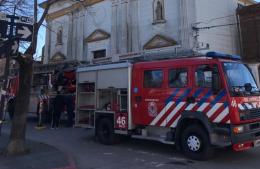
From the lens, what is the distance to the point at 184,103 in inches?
370

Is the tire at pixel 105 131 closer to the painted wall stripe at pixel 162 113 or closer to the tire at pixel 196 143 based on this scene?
the painted wall stripe at pixel 162 113

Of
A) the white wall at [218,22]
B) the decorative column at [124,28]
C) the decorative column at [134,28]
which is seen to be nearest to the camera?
the white wall at [218,22]

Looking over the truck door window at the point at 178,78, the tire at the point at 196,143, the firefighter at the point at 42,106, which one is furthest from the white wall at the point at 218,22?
the tire at the point at 196,143

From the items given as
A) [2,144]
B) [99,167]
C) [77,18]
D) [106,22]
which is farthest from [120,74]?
[77,18]

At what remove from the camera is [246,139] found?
846cm

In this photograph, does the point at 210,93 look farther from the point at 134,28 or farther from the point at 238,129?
the point at 134,28

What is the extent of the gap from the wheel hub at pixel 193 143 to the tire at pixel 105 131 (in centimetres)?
321

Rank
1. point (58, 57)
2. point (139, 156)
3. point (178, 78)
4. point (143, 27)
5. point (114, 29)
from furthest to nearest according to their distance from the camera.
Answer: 1. point (58, 57)
2. point (114, 29)
3. point (143, 27)
4. point (139, 156)
5. point (178, 78)

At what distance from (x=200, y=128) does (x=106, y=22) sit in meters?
20.2

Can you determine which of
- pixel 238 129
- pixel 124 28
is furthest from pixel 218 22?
pixel 238 129

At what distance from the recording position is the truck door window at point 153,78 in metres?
10.2

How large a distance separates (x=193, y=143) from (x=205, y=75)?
5.91ft

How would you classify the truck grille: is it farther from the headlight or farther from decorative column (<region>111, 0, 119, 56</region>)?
decorative column (<region>111, 0, 119, 56</region>)

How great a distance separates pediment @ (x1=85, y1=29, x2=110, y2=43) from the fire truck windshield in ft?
62.3
